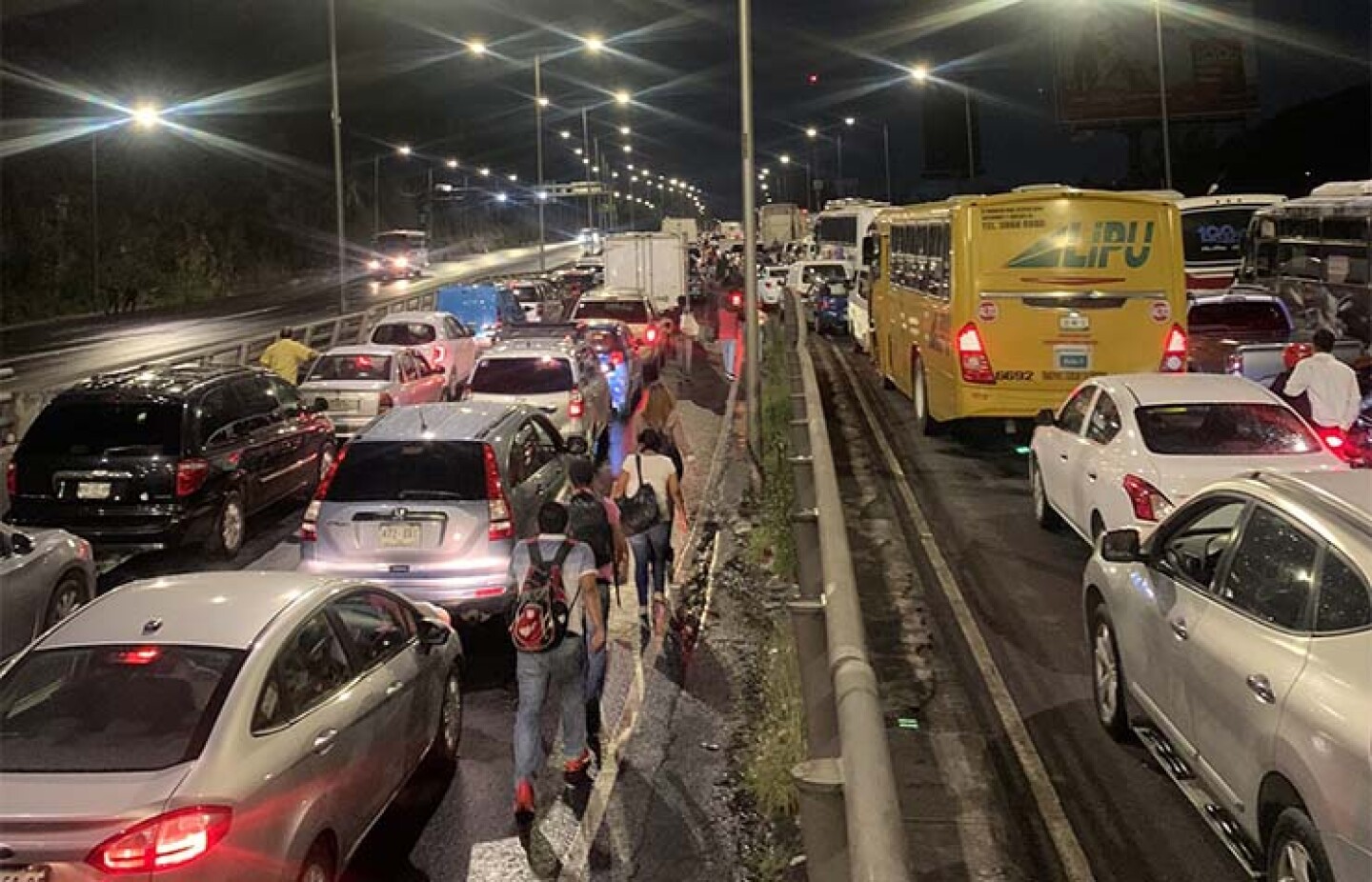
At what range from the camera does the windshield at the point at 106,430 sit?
1148 cm

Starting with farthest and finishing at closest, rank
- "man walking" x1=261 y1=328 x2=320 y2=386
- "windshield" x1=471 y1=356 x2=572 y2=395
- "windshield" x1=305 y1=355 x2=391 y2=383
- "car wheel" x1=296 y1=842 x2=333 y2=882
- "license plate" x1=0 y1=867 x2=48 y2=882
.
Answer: "man walking" x1=261 y1=328 x2=320 y2=386
"windshield" x1=305 y1=355 x2=391 y2=383
"windshield" x1=471 y1=356 x2=572 y2=395
"car wheel" x1=296 y1=842 x2=333 y2=882
"license plate" x1=0 y1=867 x2=48 y2=882

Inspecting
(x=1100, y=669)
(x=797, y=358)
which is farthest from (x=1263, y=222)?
(x=1100, y=669)

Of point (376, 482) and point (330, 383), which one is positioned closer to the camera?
point (376, 482)

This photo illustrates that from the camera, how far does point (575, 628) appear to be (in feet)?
22.2

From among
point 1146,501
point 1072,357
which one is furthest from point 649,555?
point 1072,357

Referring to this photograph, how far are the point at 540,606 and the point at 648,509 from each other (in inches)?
115

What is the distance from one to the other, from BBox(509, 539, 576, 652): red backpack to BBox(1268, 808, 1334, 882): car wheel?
3426 millimetres

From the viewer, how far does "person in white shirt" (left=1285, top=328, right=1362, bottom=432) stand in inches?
462

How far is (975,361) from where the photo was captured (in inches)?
594

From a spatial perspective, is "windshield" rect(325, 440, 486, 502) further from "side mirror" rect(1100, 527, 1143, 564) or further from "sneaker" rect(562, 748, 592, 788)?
"side mirror" rect(1100, 527, 1143, 564)

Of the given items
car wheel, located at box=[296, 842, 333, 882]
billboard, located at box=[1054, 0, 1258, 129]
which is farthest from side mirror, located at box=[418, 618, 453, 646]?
billboard, located at box=[1054, 0, 1258, 129]

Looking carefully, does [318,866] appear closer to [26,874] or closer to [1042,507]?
[26,874]

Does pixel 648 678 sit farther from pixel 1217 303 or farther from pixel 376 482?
pixel 1217 303

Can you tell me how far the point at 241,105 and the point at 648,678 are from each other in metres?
81.3
